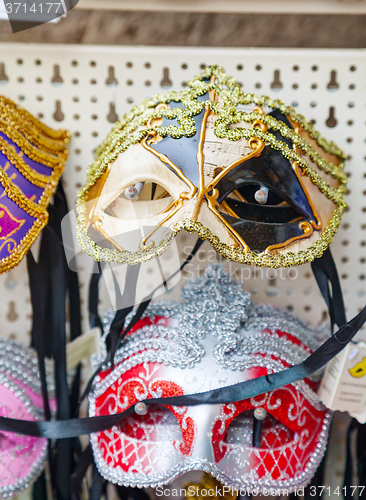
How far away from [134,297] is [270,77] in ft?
1.91

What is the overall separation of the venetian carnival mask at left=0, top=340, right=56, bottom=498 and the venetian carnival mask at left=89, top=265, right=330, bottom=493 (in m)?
0.13

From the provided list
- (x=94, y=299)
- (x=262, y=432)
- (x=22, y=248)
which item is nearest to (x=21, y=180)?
(x=22, y=248)

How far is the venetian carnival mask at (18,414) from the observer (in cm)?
75

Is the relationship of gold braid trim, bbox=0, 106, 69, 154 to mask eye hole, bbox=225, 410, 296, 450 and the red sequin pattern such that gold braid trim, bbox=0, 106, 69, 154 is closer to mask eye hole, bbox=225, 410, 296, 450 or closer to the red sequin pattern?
the red sequin pattern

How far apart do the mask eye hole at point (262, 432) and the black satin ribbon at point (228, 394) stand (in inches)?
3.4

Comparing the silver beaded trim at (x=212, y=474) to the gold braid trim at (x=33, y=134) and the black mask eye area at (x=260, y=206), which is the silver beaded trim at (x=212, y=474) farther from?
the gold braid trim at (x=33, y=134)

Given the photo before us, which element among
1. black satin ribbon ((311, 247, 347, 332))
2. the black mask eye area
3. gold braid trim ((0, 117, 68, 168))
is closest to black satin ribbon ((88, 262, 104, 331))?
gold braid trim ((0, 117, 68, 168))

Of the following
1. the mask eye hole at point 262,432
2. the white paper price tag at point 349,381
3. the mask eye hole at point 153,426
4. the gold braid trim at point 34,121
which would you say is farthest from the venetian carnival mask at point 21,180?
the white paper price tag at point 349,381

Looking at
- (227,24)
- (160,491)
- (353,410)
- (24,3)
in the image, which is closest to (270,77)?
(227,24)

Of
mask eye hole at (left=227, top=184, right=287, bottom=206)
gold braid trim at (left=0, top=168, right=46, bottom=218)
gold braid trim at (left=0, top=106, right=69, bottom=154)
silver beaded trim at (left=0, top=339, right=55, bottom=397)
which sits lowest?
silver beaded trim at (left=0, top=339, right=55, bottom=397)

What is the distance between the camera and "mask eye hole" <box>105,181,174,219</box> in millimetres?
719

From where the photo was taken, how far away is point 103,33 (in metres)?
0.90

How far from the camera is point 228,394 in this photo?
0.67 meters

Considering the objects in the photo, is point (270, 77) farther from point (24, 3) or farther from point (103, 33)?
point (24, 3)
